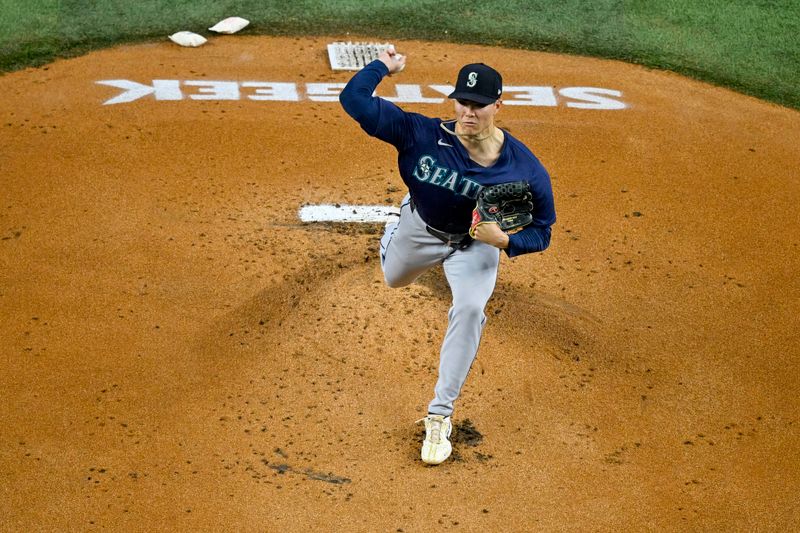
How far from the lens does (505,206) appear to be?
5.13 metres

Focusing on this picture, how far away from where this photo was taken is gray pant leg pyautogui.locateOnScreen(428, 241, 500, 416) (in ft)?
17.7

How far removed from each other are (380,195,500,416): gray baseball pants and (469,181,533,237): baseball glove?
370mm

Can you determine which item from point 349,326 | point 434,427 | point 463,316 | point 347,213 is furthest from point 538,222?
point 347,213

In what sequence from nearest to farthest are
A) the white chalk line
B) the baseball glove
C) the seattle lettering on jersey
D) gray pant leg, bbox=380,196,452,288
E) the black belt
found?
the baseball glove
the seattle lettering on jersey
the black belt
gray pant leg, bbox=380,196,452,288
the white chalk line

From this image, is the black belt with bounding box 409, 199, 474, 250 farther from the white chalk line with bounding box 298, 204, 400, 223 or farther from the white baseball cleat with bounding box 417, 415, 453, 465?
the white chalk line with bounding box 298, 204, 400, 223

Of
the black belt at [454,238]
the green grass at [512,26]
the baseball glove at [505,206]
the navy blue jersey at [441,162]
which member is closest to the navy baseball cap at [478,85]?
the navy blue jersey at [441,162]

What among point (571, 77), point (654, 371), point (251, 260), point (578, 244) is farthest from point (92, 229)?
point (571, 77)

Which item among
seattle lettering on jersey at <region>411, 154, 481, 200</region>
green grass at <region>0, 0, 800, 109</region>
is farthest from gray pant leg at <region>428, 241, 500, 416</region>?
green grass at <region>0, 0, 800, 109</region>

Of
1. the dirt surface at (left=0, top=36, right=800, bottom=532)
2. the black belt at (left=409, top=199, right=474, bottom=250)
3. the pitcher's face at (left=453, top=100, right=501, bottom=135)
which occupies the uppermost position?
the pitcher's face at (left=453, top=100, right=501, bottom=135)

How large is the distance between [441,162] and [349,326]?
5.12 feet

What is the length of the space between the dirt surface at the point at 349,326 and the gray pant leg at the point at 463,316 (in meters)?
0.35

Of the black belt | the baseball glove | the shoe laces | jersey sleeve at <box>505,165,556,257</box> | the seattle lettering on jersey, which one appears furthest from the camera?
the black belt

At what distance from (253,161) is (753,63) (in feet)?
17.8

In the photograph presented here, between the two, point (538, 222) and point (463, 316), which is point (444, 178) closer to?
point (538, 222)
